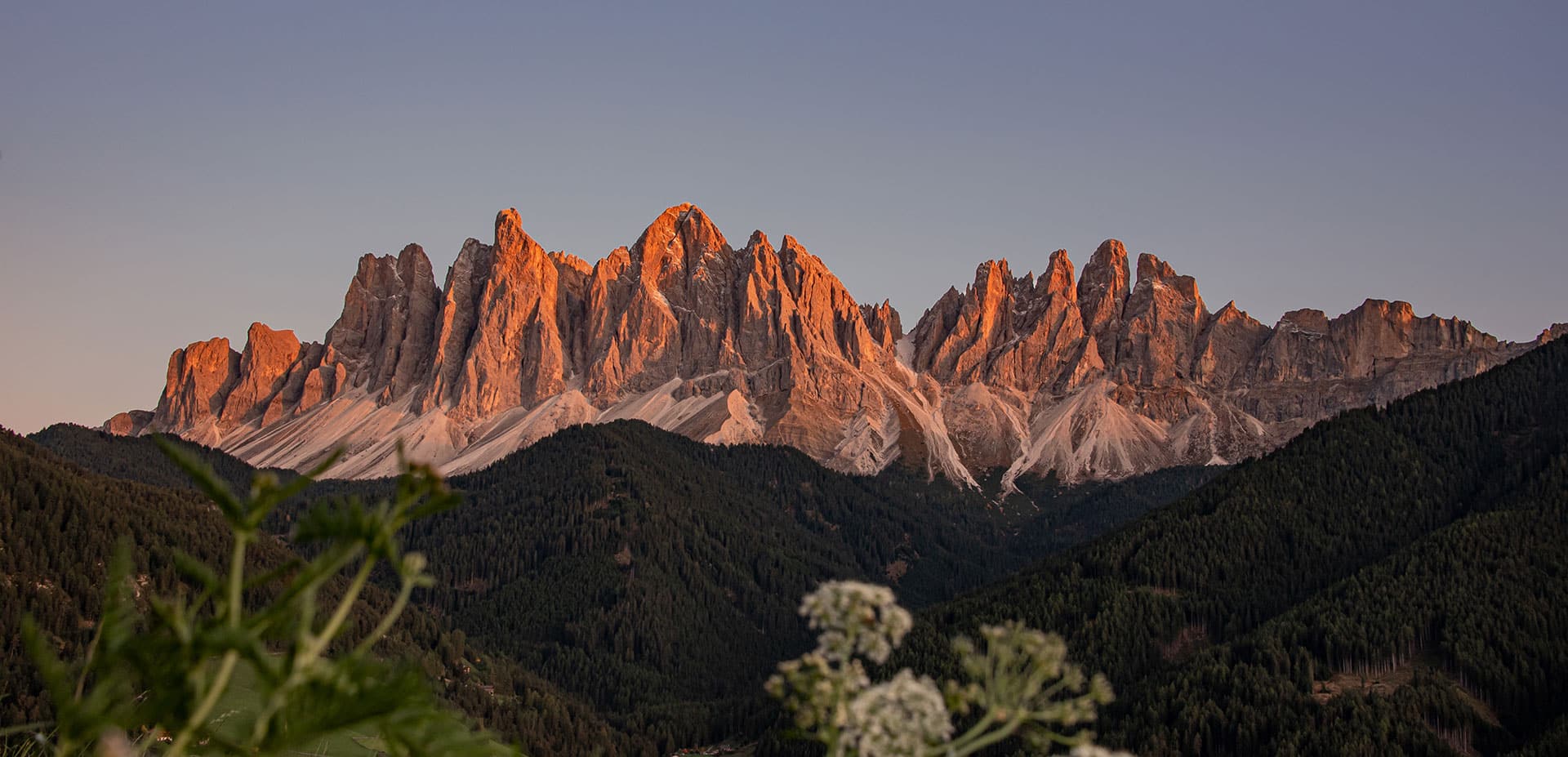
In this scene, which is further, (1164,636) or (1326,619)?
(1164,636)

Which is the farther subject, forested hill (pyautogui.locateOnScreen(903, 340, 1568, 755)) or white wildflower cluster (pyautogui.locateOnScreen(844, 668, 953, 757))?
forested hill (pyautogui.locateOnScreen(903, 340, 1568, 755))

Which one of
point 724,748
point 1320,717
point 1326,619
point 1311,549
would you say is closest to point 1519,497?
point 1311,549

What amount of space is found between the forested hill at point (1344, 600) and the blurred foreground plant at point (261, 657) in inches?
3747

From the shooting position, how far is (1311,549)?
176375 millimetres

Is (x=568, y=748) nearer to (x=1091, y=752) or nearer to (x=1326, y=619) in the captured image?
(x=1326, y=619)

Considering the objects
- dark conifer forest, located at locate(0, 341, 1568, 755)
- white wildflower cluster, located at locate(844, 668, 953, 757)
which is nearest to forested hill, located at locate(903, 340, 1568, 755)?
dark conifer forest, located at locate(0, 341, 1568, 755)

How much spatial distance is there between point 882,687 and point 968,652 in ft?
2.07

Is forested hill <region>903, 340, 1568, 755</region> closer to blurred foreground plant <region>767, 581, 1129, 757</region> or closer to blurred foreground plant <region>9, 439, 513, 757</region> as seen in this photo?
blurred foreground plant <region>767, 581, 1129, 757</region>

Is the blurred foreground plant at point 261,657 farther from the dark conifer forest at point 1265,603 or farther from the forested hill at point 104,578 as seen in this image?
the dark conifer forest at point 1265,603

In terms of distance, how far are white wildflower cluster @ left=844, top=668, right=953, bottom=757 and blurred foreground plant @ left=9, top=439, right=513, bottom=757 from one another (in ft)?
8.17

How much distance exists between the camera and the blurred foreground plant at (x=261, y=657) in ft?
18.4

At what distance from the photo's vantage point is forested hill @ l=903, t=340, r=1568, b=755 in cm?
12556

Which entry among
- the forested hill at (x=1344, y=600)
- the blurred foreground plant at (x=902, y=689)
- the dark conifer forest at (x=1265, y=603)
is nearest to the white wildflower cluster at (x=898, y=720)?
the blurred foreground plant at (x=902, y=689)

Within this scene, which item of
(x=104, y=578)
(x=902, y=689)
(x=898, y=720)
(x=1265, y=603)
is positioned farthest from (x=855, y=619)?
(x=1265, y=603)
